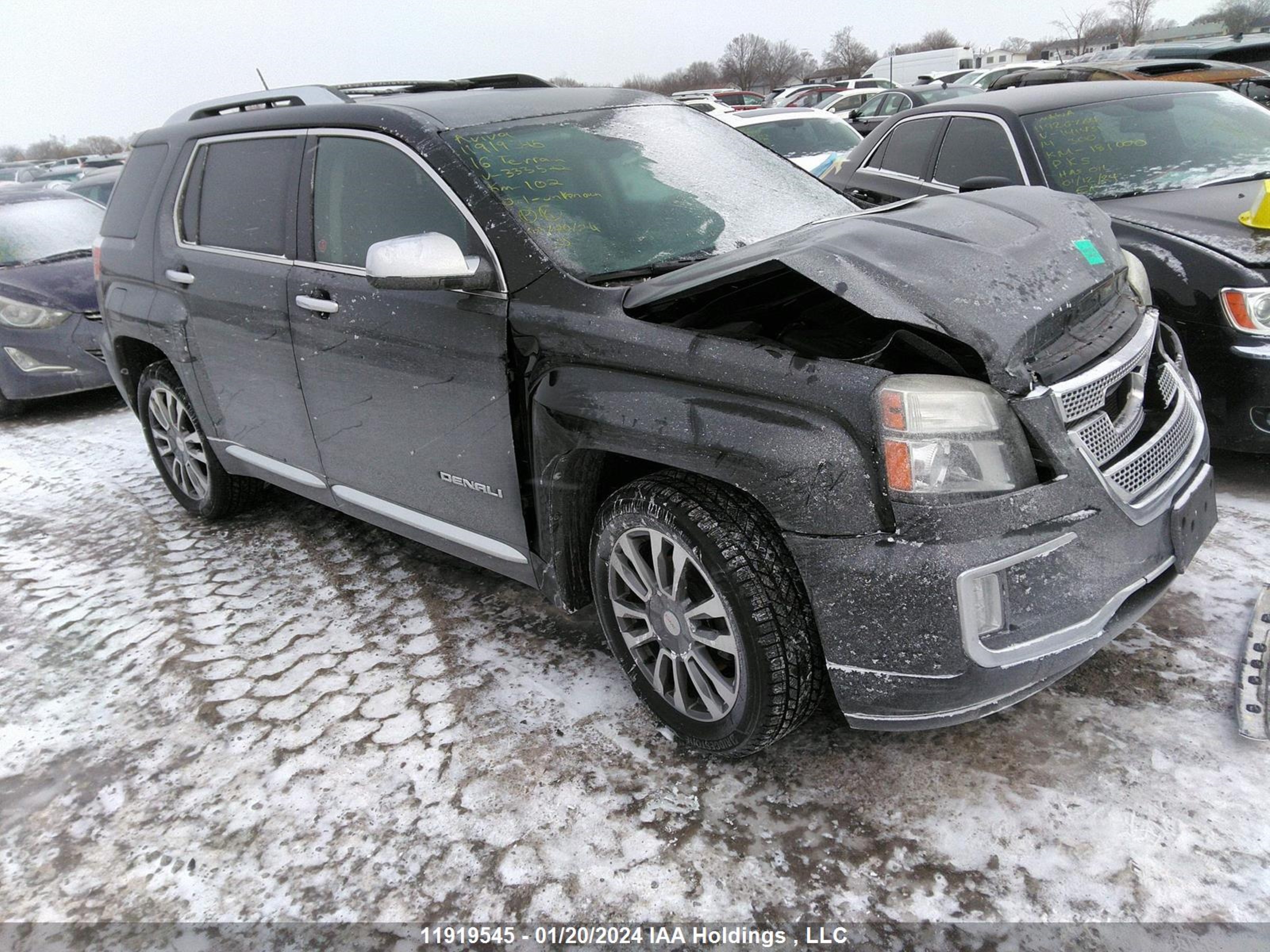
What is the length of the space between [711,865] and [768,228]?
1.94 meters

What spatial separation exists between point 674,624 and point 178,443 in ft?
10.5

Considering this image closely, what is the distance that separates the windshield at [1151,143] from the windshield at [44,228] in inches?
283


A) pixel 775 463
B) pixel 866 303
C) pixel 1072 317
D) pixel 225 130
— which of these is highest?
pixel 225 130

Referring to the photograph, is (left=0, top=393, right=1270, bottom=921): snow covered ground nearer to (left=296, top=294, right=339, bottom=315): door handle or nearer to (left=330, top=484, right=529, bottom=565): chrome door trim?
(left=330, top=484, right=529, bottom=565): chrome door trim

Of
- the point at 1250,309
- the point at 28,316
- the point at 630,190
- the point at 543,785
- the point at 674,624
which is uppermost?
the point at 630,190

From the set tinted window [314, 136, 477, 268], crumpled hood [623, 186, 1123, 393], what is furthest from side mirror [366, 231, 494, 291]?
crumpled hood [623, 186, 1123, 393]

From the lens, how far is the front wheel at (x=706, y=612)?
7.07 feet

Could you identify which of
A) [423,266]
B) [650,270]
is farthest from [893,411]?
[423,266]

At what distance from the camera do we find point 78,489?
5203mm

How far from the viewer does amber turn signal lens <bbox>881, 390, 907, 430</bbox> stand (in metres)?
1.92

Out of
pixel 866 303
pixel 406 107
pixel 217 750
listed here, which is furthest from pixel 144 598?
Answer: pixel 866 303

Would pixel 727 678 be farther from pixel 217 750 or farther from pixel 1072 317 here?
pixel 217 750

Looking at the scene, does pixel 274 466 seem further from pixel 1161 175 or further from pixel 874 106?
pixel 874 106

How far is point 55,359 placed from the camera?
21.7 ft
